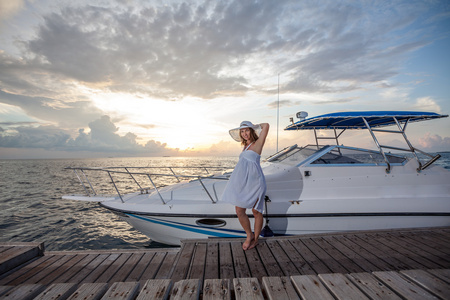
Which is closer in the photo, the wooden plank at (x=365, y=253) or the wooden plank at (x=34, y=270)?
the wooden plank at (x=365, y=253)

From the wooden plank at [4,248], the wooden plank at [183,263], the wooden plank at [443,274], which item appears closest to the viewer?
the wooden plank at [443,274]

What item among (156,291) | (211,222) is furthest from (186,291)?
(211,222)

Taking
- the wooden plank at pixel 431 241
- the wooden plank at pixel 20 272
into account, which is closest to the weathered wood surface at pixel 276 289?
the wooden plank at pixel 20 272

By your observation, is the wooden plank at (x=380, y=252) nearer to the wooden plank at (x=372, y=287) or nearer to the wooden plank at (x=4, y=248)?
the wooden plank at (x=372, y=287)

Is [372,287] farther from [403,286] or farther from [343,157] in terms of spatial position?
[343,157]

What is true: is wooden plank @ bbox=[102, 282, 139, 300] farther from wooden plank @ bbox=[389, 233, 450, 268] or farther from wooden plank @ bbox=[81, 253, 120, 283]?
wooden plank @ bbox=[389, 233, 450, 268]

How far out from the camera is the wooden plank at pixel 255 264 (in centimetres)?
238

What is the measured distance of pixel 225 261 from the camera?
262cm

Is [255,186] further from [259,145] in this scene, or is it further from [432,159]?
[432,159]

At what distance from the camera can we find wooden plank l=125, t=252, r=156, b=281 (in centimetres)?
271

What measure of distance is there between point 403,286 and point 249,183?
5.59ft

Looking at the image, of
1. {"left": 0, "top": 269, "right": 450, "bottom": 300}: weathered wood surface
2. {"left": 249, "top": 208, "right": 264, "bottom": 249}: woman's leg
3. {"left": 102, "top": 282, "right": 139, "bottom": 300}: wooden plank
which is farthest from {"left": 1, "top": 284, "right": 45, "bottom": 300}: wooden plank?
{"left": 249, "top": 208, "right": 264, "bottom": 249}: woman's leg

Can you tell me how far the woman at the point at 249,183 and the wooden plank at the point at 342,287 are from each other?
→ 3.96 feet

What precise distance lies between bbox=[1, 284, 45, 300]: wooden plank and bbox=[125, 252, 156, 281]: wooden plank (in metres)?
1.12
